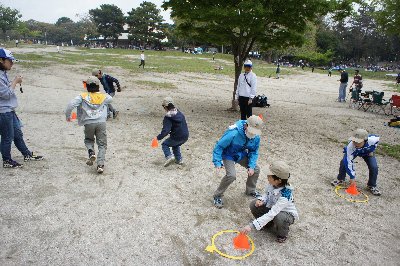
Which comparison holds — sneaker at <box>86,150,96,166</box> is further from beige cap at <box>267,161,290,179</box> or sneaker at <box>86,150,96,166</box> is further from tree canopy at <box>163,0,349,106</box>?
tree canopy at <box>163,0,349,106</box>

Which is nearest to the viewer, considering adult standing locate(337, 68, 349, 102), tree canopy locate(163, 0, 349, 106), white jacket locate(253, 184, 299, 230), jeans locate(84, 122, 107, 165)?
white jacket locate(253, 184, 299, 230)

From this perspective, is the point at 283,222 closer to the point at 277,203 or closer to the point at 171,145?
the point at 277,203

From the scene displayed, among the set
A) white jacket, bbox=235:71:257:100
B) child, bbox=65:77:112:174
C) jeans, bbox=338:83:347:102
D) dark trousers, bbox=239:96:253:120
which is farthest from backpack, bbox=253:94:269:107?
child, bbox=65:77:112:174

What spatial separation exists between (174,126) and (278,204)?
2834 mm

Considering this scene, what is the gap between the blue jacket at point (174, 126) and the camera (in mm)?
5961

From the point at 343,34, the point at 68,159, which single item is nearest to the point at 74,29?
the point at 343,34

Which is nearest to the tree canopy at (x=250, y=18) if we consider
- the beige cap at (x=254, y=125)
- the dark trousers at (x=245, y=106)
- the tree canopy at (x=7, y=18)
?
the dark trousers at (x=245, y=106)

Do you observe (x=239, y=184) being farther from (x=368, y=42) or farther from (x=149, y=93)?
(x=368, y=42)

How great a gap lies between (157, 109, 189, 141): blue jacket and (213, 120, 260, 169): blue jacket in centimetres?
146

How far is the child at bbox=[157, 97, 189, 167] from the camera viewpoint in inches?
234

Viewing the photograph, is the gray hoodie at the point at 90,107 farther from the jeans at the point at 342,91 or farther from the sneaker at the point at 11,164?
the jeans at the point at 342,91

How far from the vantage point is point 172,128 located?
616 centimetres

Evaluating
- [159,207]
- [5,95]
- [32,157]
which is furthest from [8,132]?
[159,207]

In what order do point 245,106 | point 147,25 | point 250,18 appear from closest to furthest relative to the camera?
point 250,18 < point 245,106 < point 147,25
